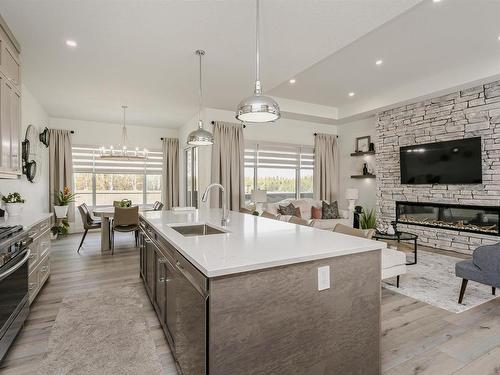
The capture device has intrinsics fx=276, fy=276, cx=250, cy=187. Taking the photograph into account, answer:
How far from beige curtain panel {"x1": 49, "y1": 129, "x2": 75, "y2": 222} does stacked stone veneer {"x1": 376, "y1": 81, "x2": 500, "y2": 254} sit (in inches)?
297

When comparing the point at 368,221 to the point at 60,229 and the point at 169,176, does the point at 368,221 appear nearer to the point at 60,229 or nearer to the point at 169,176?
the point at 169,176

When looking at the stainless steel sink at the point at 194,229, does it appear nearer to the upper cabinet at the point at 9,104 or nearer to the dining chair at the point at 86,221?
the upper cabinet at the point at 9,104

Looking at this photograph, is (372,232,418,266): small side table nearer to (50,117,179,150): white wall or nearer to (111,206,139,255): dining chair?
(111,206,139,255): dining chair

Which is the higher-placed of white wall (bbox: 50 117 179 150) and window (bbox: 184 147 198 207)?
white wall (bbox: 50 117 179 150)

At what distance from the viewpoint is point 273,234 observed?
2012mm

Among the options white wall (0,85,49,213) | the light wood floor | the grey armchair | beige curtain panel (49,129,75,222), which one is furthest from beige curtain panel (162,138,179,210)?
the grey armchair

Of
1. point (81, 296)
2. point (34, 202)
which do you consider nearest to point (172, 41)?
point (81, 296)

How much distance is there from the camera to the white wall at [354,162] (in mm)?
6820

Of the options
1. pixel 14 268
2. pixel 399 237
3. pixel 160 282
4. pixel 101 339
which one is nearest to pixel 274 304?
pixel 160 282

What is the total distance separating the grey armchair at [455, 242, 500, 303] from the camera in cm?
259

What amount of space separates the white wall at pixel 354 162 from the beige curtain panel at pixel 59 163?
7137 mm

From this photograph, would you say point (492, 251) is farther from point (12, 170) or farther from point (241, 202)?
point (12, 170)

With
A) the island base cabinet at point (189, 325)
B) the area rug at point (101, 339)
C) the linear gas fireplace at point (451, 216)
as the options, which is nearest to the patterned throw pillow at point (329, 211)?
the linear gas fireplace at point (451, 216)

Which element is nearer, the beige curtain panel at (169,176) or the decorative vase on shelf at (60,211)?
the decorative vase on shelf at (60,211)
